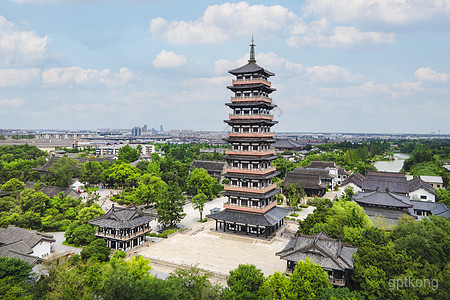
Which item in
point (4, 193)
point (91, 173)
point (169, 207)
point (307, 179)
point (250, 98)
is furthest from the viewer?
point (91, 173)

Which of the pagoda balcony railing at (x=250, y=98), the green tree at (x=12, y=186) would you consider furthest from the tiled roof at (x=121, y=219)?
the green tree at (x=12, y=186)

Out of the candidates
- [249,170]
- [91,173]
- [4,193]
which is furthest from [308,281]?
[91,173]

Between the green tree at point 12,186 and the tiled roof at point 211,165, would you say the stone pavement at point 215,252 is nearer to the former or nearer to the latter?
the green tree at point 12,186

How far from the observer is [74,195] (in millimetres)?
50094

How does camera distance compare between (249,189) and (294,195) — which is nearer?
(249,189)

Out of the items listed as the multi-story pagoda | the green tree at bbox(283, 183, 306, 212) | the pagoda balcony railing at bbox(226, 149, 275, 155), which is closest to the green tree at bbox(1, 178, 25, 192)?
the multi-story pagoda

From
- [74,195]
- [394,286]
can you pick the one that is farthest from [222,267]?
[74,195]

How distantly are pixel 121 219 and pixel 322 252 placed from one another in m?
22.8

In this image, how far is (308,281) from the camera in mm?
19469

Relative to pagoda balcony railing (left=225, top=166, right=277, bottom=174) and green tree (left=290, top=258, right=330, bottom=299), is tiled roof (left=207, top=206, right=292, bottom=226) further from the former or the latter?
green tree (left=290, top=258, right=330, bottom=299)

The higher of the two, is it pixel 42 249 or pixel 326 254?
pixel 326 254

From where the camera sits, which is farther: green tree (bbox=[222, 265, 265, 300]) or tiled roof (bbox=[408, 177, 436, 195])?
tiled roof (bbox=[408, 177, 436, 195])

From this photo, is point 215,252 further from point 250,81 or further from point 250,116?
point 250,81

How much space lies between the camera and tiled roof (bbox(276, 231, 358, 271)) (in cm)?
2251
